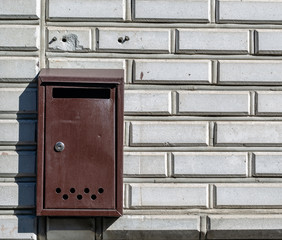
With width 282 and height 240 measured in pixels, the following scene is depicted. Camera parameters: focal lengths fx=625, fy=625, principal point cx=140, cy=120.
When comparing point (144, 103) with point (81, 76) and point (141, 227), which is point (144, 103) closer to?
point (81, 76)

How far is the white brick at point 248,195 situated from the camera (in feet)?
15.3

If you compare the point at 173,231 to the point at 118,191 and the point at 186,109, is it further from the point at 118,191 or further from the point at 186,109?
the point at 186,109

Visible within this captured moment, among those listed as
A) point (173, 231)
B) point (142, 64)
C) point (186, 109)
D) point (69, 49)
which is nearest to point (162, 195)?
point (173, 231)

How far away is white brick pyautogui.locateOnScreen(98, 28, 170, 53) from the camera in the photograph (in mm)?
4660

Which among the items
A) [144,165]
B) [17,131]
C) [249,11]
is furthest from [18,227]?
[249,11]

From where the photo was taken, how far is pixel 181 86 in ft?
15.4

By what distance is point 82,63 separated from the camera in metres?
4.65

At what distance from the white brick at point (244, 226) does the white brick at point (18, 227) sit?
4.29 feet

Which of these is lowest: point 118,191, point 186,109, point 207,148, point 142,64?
point 118,191

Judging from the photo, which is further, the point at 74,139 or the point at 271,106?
the point at 271,106

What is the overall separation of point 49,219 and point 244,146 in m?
1.55

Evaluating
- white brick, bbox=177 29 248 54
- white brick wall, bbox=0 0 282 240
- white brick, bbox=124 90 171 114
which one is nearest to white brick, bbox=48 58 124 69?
white brick wall, bbox=0 0 282 240

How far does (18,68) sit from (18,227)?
3.84ft

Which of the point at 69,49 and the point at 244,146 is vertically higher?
the point at 69,49
